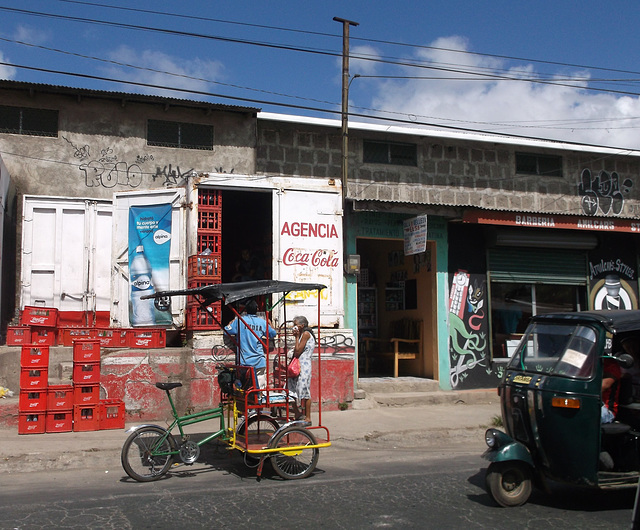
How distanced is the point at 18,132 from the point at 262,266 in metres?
6.08

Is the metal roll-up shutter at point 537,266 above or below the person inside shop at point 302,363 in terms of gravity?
above

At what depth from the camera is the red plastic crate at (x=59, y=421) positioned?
938cm

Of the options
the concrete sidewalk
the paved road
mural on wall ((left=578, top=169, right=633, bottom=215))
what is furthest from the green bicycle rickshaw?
mural on wall ((left=578, top=169, right=633, bottom=215))

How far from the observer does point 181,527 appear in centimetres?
535

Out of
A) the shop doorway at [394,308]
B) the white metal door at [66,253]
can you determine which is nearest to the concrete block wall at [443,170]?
the shop doorway at [394,308]

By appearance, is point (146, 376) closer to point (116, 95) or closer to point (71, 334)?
point (71, 334)

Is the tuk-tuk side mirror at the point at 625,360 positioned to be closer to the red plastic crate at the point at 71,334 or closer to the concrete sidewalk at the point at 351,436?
the concrete sidewalk at the point at 351,436

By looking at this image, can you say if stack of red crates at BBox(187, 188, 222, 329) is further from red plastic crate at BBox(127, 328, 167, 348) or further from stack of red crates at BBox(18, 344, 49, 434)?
stack of red crates at BBox(18, 344, 49, 434)

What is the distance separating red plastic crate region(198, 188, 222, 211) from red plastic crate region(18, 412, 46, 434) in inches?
176

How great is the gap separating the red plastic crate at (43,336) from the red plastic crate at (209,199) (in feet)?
11.5

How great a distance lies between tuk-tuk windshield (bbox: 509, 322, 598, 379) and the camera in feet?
18.7

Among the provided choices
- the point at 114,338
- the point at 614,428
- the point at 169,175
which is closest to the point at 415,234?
the point at 169,175

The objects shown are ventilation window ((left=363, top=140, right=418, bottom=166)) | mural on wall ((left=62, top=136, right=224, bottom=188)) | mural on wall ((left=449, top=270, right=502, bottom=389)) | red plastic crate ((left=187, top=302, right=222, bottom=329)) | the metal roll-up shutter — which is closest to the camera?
red plastic crate ((left=187, top=302, right=222, bottom=329))

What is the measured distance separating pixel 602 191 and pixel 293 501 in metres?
14.3
